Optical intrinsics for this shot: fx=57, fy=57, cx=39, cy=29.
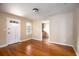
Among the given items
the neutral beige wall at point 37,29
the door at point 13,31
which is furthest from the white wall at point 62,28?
the door at point 13,31

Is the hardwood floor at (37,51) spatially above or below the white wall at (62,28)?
below

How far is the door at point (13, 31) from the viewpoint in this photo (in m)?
3.62

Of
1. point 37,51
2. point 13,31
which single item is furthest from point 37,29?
point 37,51

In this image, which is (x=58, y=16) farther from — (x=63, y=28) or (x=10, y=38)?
(x=10, y=38)

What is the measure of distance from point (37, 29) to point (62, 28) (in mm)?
2508

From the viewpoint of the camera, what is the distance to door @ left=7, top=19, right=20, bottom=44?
362cm

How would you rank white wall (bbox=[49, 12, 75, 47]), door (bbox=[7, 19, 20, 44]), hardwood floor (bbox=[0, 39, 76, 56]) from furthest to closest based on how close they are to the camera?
door (bbox=[7, 19, 20, 44])
white wall (bbox=[49, 12, 75, 47])
hardwood floor (bbox=[0, 39, 76, 56])

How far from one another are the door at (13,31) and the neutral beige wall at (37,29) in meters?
1.79

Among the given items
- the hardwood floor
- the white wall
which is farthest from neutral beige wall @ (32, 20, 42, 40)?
the hardwood floor

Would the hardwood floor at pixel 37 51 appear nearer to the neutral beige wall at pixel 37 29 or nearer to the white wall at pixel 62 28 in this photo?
the white wall at pixel 62 28

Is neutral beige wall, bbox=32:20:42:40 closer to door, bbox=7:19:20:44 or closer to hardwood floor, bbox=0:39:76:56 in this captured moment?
door, bbox=7:19:20:44

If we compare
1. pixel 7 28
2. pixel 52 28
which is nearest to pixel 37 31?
pixel 52 28

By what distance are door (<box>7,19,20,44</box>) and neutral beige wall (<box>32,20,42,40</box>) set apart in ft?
5.87

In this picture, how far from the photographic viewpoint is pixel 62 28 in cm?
363
